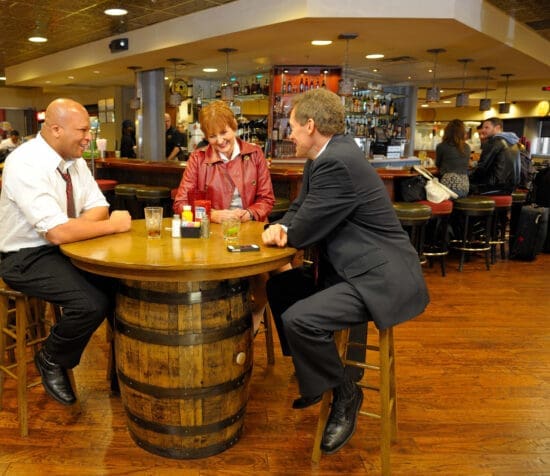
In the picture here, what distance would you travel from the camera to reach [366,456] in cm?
231

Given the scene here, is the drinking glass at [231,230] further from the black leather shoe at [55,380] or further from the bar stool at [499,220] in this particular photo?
the bar stool at [499,220]

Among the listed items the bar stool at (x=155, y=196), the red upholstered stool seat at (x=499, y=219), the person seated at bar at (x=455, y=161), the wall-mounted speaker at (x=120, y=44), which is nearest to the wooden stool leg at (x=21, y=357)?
the bar stool at (x=155, y=196)

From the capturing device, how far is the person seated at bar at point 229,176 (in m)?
3.00

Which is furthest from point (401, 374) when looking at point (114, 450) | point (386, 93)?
point (386, 93)

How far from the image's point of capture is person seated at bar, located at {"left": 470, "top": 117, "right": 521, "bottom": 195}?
5.94m

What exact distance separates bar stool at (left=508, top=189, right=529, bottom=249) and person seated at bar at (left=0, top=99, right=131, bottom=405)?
17.7ft

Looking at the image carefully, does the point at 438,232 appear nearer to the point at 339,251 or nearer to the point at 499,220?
the point at 499,220

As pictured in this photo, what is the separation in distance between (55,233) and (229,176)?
113 cm

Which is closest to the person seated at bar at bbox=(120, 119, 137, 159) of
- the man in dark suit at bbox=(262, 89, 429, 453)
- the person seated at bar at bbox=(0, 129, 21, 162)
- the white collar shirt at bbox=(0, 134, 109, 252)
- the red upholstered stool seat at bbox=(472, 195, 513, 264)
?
the person seated at bar at bbox=(0, 129, 21, 162)

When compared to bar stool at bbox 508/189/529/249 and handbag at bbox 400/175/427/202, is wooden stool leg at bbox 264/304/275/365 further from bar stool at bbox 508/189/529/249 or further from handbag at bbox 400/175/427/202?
bar stool at bbox 508/189/529/249

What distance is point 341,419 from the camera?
230 centimetres

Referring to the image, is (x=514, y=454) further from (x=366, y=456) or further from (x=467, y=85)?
(x=467, y=85)

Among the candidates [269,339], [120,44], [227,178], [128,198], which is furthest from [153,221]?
[120,44]

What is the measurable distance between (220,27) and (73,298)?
16.7ft
